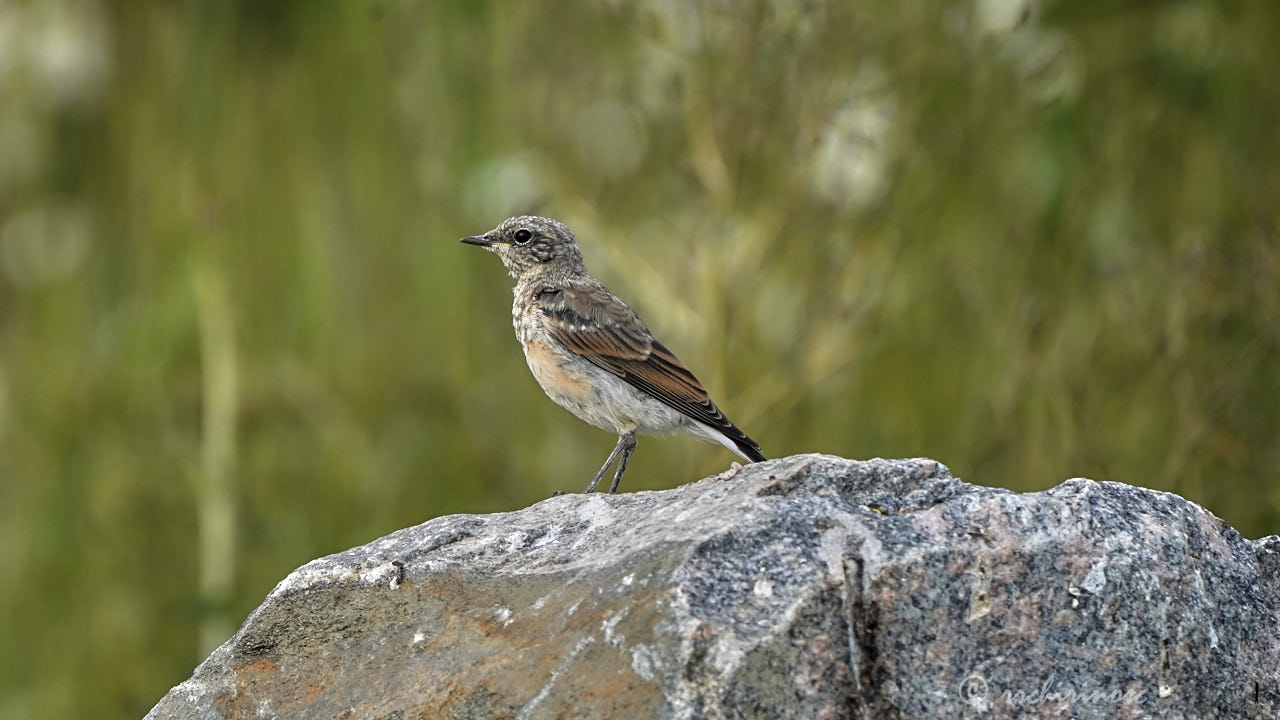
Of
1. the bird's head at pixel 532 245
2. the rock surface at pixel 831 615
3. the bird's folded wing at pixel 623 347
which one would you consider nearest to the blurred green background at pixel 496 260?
the bird's head at pixel 532 245

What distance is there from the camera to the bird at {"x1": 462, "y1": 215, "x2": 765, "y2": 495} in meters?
5.45

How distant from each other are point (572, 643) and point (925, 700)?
83 cm

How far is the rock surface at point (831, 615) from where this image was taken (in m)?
3.02

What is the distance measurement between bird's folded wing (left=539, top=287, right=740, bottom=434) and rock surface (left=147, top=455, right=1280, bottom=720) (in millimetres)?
1713

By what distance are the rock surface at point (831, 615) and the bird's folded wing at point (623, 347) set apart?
1.71 metres

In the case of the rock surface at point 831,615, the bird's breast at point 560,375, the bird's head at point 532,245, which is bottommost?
the rock surface at point 831,615

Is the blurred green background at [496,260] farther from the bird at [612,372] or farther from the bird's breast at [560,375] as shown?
the bird's breast at [560,375]

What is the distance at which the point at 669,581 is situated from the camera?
123 inches

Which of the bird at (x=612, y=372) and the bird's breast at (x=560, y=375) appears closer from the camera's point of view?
the bird at (x=612, y=372)

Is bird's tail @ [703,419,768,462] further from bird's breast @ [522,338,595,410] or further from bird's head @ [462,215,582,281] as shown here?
bird's head @ [462,215,582,281]

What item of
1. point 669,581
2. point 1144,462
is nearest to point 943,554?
point 669,581

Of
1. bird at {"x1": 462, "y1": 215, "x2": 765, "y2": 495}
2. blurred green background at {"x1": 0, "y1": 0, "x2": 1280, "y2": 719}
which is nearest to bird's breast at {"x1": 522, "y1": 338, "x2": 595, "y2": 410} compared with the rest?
bird at {"x1": 462, "y1": 215, "x2": 765, "y2": 495}

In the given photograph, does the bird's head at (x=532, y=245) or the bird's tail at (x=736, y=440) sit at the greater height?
the bird's head at (x=532, y=245)

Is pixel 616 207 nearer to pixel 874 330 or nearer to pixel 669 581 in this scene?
pixel 874 330
